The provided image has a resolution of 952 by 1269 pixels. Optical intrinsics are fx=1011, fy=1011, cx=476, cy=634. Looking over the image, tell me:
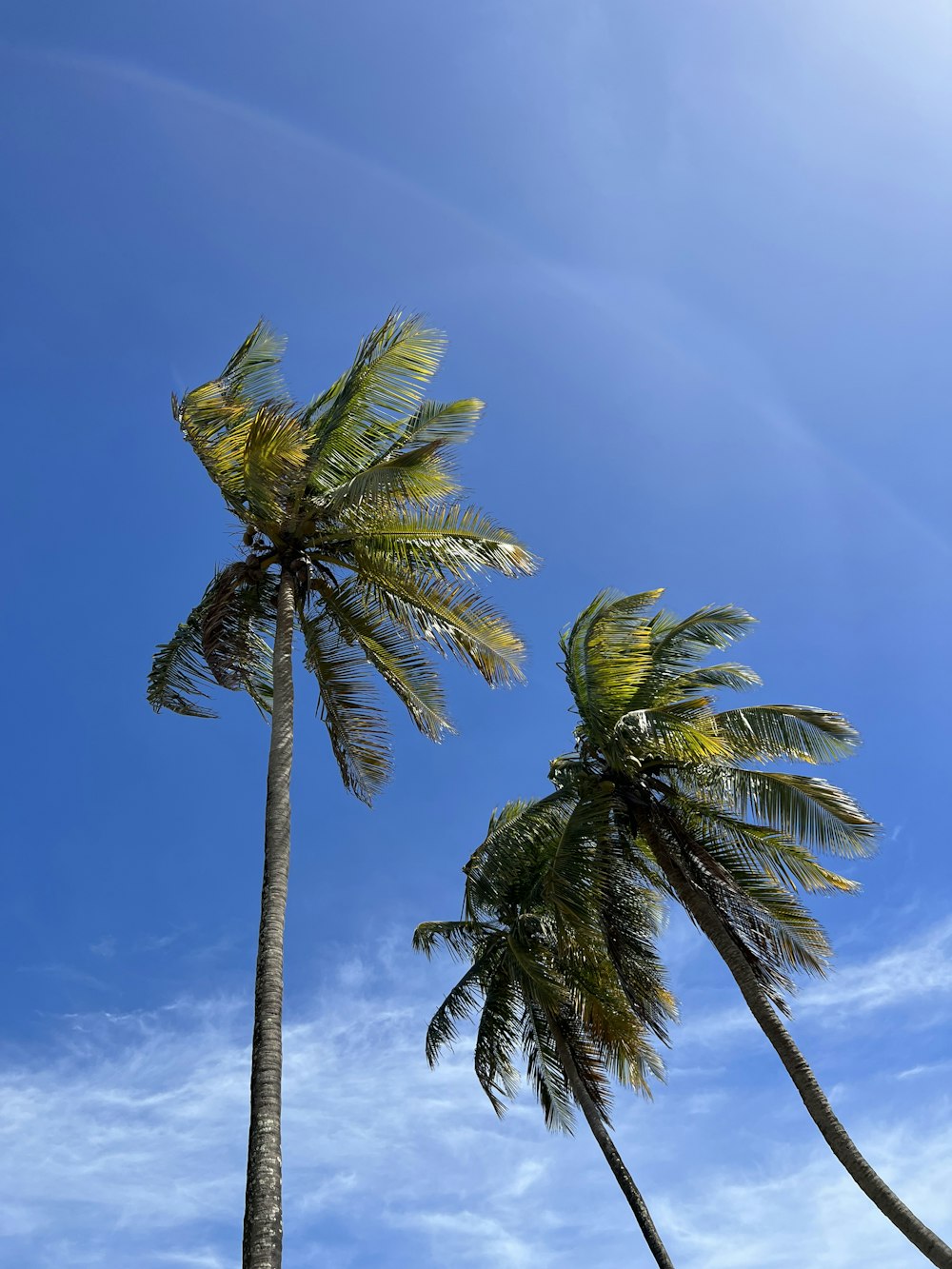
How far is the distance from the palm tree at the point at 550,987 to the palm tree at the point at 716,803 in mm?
939

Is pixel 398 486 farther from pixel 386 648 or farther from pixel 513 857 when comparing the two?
pixel 513 857

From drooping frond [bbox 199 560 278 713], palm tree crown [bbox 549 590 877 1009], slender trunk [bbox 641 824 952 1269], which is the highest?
drooping frond [bbox 199 560 278 713]

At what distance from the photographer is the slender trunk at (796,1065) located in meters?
12.5

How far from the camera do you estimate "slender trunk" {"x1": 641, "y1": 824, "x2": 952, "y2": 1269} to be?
1248cm

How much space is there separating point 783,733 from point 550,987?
6.05m

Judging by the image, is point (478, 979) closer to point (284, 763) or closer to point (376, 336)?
point (284, 763)

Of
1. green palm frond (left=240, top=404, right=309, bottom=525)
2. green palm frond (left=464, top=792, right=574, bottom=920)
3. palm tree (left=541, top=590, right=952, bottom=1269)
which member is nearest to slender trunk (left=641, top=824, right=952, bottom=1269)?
palm tree (left=541, top=590, right=952, bottom=1269)

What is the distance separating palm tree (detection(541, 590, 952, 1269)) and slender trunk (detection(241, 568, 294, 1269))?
491 centimetres

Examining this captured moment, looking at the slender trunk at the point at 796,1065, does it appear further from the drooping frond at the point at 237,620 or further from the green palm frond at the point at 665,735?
the drooping frond at the point at 237,620

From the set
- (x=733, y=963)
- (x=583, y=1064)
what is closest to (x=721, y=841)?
(x=733, y=963)

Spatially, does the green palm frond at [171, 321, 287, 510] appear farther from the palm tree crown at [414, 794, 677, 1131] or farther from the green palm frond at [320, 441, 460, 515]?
the palm tree crown at [414, 794, 677, 1131]

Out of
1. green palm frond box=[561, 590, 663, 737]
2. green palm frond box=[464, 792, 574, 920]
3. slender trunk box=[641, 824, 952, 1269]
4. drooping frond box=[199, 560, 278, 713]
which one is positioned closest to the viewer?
slender trunk box=[641, 824, 952, 1269]

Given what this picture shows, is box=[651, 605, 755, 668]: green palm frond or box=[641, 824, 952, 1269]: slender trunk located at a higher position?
box=[651, 605, 755, 668]: green palm frond

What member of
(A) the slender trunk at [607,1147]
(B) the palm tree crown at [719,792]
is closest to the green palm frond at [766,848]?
(B) the palm tree crown at [719,792]
